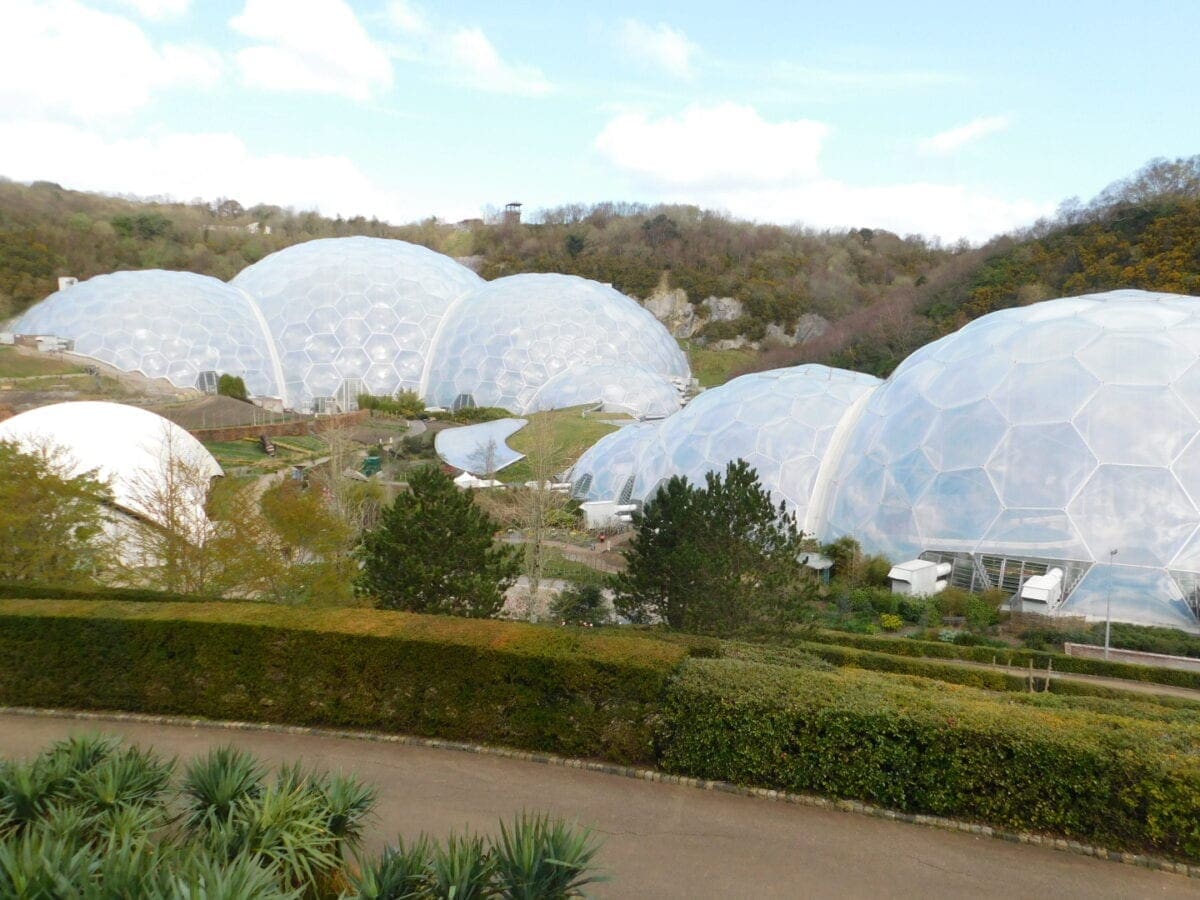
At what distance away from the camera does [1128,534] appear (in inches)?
639

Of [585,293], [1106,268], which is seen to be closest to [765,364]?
[585,293]

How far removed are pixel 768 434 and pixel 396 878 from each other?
64.7ft

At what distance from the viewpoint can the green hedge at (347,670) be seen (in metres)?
7.58

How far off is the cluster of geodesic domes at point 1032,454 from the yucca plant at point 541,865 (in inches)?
611

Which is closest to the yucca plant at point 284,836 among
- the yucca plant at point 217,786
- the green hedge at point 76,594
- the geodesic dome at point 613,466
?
the yucca plant at point 217,786

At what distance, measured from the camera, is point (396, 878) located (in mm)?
4211

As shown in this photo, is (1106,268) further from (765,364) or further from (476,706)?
(476,706)

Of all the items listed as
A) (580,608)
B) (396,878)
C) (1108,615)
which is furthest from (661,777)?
(1108,615)

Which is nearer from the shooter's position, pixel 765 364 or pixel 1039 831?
pixel 1039 831

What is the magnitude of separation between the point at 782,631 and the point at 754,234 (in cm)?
8054

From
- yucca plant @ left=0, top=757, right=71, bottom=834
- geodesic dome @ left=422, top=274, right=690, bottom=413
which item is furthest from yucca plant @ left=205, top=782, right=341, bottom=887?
geodesic dome @ left=422, top=274, right=690, bottom=413

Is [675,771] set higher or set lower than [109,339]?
lower

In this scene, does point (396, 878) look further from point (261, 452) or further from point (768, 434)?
point (261, 452)

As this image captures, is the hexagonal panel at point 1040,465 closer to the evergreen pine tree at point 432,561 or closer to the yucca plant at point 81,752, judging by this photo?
the evergreen pine tree at point 432,561
